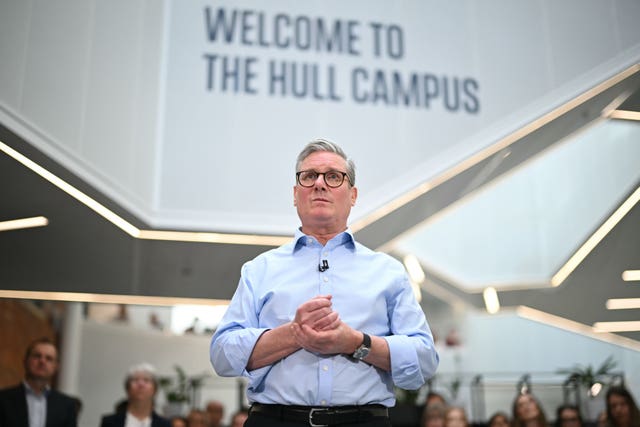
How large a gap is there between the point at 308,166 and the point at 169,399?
5.00 metres

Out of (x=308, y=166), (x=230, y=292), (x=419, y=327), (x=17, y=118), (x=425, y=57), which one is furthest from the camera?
(x=230, y=292)

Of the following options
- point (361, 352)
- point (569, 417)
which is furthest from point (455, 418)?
point (361, 352)

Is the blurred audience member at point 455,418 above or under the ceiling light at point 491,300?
under

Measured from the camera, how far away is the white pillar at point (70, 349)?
763cm

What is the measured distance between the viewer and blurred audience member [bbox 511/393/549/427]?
175 inches

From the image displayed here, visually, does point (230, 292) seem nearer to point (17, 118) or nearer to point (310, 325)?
point (17, 118)

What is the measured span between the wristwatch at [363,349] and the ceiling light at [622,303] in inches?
150

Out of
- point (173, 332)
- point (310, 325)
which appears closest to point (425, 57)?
point (310, 325)

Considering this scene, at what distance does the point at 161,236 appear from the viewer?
161 inches

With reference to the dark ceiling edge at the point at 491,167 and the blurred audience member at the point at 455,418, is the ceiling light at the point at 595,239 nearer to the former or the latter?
the dark ceiling edge at the point at 491,167

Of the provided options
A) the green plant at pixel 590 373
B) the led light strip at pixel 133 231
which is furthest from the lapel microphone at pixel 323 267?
the green plant at pixel 590 373

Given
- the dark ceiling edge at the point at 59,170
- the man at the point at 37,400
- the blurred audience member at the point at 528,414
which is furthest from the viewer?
the blurred audience member at the point at 528,414

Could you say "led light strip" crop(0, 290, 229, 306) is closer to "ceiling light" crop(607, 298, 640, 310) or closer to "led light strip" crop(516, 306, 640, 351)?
"led light strip" crop(516, 306, 640, 351)

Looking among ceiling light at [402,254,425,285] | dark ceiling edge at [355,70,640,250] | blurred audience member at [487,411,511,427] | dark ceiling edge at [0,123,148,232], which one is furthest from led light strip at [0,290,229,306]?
blurred audience member at [487,411,511,427]
